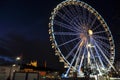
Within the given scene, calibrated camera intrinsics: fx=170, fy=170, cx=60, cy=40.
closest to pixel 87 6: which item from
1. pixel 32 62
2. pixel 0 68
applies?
pixel 0 68

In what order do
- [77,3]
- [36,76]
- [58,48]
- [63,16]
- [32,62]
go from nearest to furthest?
[36,76] < [58,48] < [63,16] < [77,3] < [32,62]

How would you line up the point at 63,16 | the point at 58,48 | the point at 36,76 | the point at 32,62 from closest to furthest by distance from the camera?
the point at 36,76 < the point at 58,48 < the point at 63,16 < the point at 32,62

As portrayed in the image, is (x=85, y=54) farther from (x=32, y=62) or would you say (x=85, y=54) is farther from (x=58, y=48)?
(x=32, y=62)

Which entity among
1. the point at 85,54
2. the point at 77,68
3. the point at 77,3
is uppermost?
the point at 77,3

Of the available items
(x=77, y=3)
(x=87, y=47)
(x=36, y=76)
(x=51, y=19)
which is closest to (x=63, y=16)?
(x=51, y=19)

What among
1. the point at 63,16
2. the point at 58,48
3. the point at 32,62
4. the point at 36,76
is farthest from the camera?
the point at 32,62

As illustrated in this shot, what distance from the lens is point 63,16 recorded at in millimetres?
30328

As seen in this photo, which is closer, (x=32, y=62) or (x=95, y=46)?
(x=95, y=46)

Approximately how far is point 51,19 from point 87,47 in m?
8.29

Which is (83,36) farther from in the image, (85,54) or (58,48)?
(58,48)

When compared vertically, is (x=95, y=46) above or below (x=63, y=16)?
below

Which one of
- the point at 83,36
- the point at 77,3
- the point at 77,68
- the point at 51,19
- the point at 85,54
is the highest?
the point at 77,3

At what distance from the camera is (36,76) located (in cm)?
1689

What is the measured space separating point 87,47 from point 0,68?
57.6 ft
